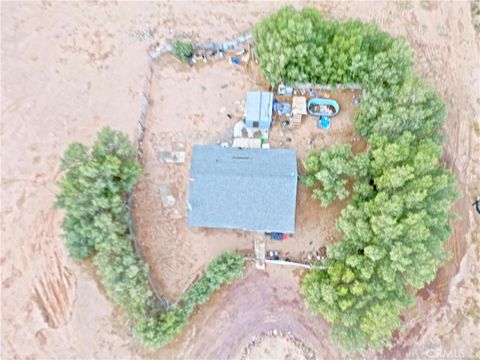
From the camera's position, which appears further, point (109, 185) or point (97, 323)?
point (97, 323)

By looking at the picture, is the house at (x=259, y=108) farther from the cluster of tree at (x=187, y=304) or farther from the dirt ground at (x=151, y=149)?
the cluster of tree at (x=187, y=304)

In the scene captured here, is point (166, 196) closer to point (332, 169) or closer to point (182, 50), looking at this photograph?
point (182, 50)

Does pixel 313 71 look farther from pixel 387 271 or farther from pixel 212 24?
pixel 387 271

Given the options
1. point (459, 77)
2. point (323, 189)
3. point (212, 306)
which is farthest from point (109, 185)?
point (459, 77)

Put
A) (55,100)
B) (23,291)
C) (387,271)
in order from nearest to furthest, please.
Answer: (387,271)
(23,291)
(55,100)

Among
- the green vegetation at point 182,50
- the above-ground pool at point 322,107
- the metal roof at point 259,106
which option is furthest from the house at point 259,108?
the green vegetation at point 182,50

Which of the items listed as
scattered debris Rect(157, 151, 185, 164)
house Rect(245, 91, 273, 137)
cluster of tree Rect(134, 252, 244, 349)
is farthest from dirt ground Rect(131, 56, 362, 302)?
cluster of tree Rect(134, 252, 244, 349)

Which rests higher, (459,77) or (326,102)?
(459,77)
